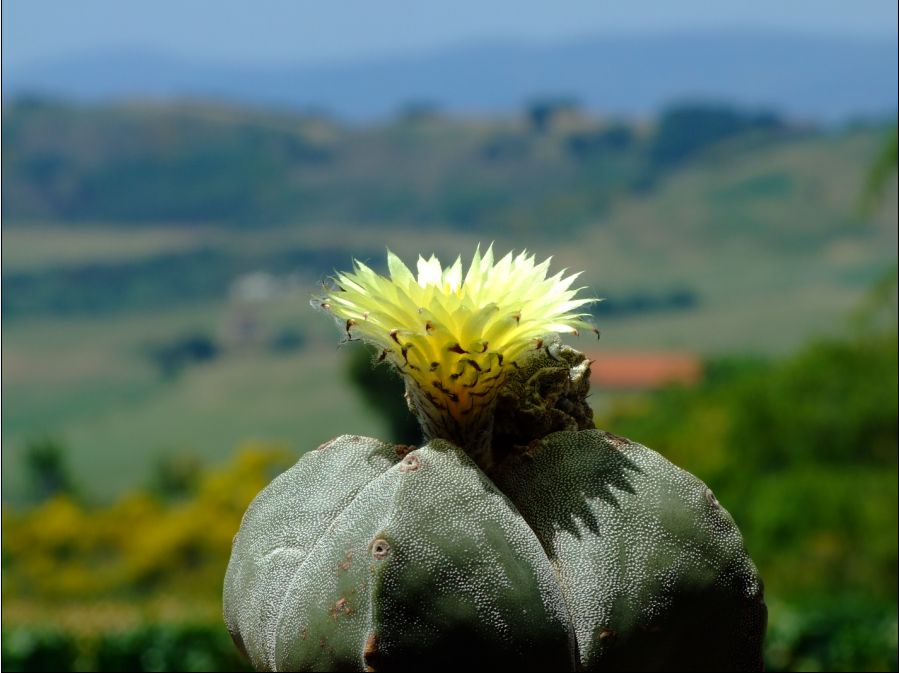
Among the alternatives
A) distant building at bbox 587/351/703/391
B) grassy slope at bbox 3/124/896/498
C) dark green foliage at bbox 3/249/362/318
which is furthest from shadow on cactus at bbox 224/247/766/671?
dark green foliage at bbox 3/249/362/318

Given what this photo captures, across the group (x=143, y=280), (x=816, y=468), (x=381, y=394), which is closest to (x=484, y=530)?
(x=816, y=468)

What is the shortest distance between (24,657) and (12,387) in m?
88.7

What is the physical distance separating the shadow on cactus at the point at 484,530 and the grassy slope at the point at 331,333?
66.7 meters

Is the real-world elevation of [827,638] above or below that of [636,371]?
above

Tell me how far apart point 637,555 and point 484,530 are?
284 mm

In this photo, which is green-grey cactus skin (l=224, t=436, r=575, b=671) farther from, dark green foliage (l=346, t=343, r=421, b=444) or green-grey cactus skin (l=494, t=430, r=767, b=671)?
dark green foliage (l=346, t=343, r=421, b=444)

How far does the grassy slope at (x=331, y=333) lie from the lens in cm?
8200

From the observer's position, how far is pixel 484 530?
2.38 meters

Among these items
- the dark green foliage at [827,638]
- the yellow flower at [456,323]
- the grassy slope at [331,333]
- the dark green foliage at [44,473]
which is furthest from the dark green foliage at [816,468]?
the grassy slope at [331,333]

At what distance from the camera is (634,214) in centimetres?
10525

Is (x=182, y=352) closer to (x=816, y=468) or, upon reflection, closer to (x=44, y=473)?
(x=44, y=473)

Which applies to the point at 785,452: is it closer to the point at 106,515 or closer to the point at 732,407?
the point at 732,407

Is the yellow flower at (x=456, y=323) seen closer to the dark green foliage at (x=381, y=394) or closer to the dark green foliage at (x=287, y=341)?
the dark green foliage at (x=381, y=394)

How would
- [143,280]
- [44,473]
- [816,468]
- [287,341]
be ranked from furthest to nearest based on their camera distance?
[143,280] < [287,341] < [44,473] < [816,468]
